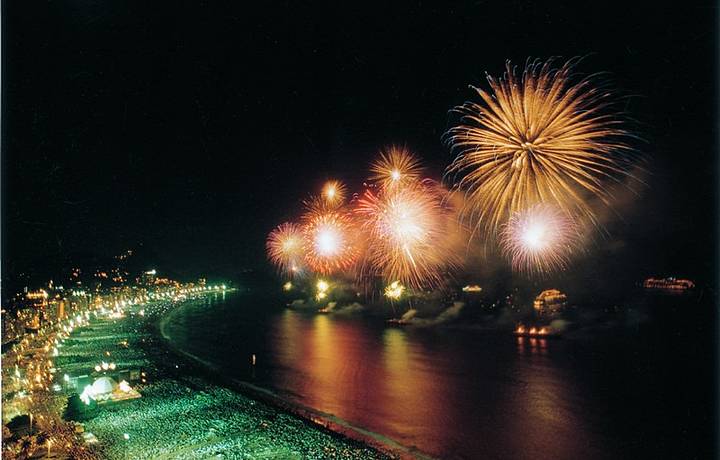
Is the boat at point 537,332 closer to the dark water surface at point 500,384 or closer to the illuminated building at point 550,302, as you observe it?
the dark water surface at point 500,384

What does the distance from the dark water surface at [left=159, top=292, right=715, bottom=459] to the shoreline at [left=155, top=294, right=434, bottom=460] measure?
695mm

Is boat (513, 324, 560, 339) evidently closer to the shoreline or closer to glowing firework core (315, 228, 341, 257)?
glowing firework core (315, 228, 341, 257)

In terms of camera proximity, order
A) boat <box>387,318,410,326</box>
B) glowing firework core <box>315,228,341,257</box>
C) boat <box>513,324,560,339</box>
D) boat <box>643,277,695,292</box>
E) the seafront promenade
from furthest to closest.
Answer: boat <box>643,277,695,292</box> < boat <box>387,318,410,326</box> < boat <box>513,324,560,339</box> < glowing firework core <box>315,228,341,257</box> < the seafront promenade

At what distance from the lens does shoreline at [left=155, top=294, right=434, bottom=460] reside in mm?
15344

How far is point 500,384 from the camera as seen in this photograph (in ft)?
88.9

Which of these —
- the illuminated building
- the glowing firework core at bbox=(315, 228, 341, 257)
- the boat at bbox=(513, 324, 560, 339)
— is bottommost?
the boat at bbox=(513, 324, 560, 339)

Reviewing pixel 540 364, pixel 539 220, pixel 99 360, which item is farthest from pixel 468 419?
pixel 99 360

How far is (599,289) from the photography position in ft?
245

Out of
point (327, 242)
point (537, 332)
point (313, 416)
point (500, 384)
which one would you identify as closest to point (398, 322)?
point (537, 332)

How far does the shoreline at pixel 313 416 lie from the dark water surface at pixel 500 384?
70cm

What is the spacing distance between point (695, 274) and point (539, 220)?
73830mm

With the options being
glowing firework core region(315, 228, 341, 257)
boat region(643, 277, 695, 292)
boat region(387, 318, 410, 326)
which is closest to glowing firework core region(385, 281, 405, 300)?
boat region(387, 318, 410, 326)

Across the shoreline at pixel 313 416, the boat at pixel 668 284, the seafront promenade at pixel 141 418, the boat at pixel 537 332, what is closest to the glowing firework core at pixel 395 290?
the boat at pixel 537 332

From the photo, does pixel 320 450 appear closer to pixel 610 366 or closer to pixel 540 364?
pixel 540 364
